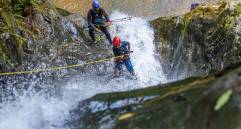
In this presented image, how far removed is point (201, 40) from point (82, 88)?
363 centimetres

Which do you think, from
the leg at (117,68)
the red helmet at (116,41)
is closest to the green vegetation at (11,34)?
the red helmet at (116,41)

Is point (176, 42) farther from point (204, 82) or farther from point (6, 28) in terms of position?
point (204, 82)

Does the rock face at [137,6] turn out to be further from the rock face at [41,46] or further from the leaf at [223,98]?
the leaf at [223,98]

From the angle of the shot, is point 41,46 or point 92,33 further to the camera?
point 92,33

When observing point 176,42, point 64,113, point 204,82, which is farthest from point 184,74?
point 204,82

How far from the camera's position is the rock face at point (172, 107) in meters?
3.85

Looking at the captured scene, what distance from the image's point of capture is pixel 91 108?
6562 mm

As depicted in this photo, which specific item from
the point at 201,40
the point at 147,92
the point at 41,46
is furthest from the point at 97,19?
the point at 147,92

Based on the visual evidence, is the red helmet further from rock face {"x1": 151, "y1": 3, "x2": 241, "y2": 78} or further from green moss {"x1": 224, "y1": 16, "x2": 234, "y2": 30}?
green moss {"x1": 224, "y1": 16, "x2": 234, "y2": 30}

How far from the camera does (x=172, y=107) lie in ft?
15.3

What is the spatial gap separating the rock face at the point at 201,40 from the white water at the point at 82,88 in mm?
653

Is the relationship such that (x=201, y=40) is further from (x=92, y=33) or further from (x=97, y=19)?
(x=92, y=33)

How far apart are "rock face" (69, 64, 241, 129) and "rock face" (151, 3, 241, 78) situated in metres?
4.99

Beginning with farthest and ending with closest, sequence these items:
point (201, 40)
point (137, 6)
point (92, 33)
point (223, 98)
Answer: point (137, 6) < point (92, 33) < point (201, 40) < point (223, 98)
